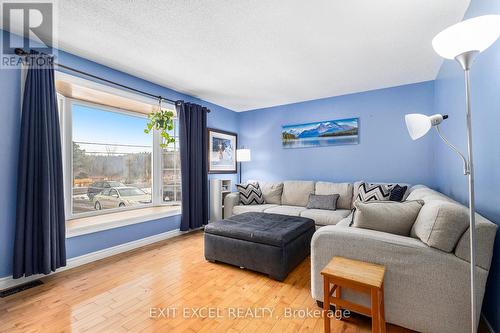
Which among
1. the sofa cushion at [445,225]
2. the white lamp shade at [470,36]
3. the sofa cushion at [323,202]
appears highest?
the white lamp shade at [470,36]

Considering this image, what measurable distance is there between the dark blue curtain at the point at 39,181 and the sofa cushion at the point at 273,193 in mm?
3013

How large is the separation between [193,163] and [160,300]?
2.26 m

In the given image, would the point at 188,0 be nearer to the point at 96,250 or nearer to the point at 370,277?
the point at 370,277

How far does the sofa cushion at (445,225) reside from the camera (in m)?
1.36

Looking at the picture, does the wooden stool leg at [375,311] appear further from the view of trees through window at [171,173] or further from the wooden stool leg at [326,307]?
the view of trees through window at [171,173]

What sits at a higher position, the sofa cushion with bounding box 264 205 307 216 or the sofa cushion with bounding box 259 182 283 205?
the sofa cushion with bounding box 259 182 283 205

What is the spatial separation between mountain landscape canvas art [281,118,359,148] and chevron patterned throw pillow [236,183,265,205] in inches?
44.6

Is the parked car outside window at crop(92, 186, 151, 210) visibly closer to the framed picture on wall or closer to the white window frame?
the white window frame

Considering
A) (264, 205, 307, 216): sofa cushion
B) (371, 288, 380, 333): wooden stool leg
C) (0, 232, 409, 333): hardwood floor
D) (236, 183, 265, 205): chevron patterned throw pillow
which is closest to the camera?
(371, 288, 380, 333): wooden stool leg

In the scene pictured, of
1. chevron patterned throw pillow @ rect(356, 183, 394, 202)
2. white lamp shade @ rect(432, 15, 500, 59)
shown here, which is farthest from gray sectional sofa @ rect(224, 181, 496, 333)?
chevron patterned throw pillow @ rect(356, 183, 394, 202)

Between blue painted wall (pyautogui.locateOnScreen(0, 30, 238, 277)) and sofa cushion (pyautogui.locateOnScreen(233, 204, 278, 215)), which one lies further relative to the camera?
sofa cushion (pyautogui.locateOnScreen(233, 204, 278, 215))

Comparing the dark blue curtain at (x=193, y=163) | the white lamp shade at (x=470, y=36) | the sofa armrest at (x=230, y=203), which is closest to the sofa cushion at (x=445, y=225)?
the white lamp shade at (x=470, y=36)

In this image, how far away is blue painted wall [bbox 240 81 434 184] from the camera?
346 cm

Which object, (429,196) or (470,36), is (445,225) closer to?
(429,196)
